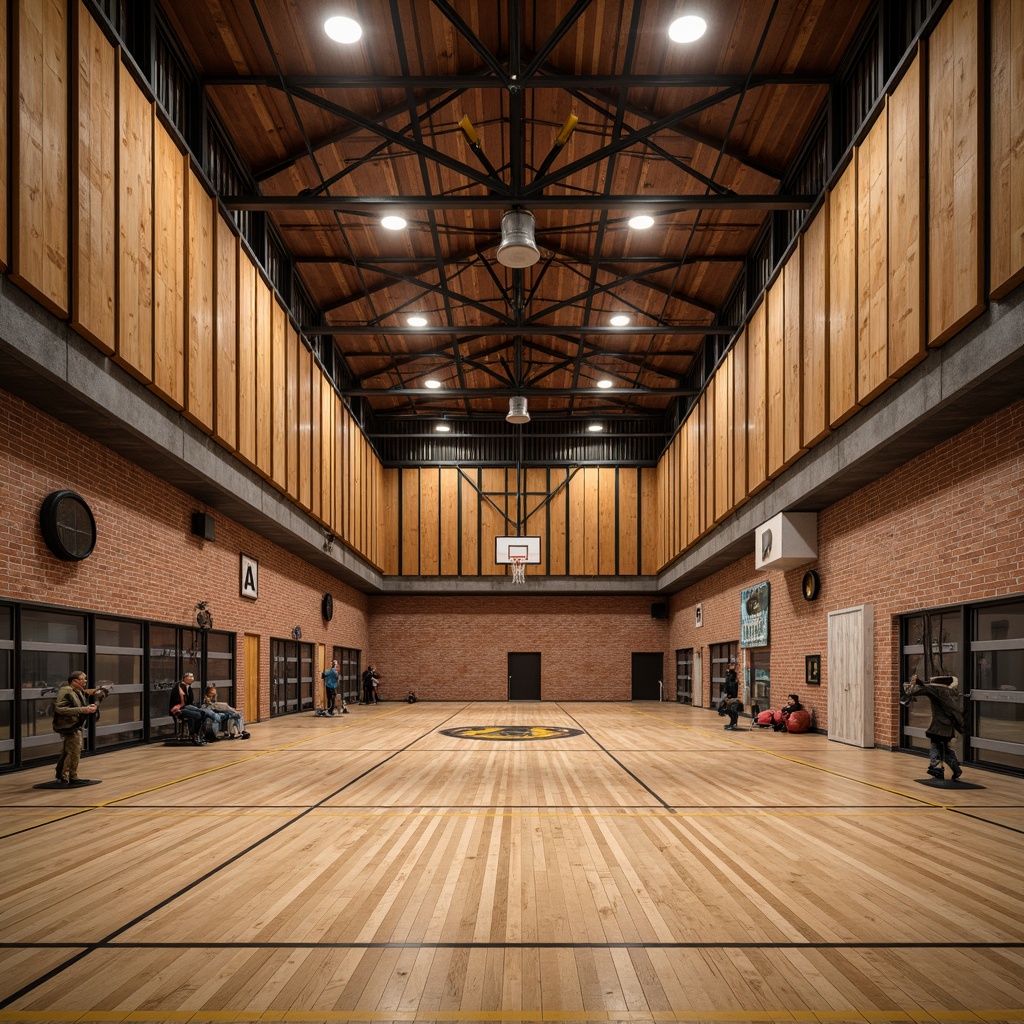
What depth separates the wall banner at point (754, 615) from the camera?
2295 cm

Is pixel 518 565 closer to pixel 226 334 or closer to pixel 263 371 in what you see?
pixel 263 371

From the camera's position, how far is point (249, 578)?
21.5 m

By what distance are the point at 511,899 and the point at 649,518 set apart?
31503 millimetres

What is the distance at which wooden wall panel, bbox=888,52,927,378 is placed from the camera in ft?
38.3

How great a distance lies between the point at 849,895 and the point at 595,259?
17.8 m

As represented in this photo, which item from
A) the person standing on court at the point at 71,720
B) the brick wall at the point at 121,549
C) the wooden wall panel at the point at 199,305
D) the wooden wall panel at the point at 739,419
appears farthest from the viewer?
the wooden wall panel at the point at 739,419

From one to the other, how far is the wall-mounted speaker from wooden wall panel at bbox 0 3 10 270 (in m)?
8.97

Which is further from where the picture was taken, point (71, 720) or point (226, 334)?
point (226, 334)

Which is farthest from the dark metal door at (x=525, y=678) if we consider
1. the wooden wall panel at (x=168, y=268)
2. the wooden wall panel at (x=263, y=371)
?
the wooden wall panel at (x=168, y=268)

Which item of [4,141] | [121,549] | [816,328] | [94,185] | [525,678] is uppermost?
[94,185]

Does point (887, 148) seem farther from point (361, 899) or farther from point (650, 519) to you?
point (650, 519)

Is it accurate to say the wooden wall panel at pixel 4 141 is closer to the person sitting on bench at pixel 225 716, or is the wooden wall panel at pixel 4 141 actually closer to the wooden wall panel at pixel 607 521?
the person sitting on bench at pixel 225 716

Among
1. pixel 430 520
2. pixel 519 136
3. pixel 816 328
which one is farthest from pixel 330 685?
pixel 816 328

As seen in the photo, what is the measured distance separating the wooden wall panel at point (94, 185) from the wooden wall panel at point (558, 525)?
2577cm
